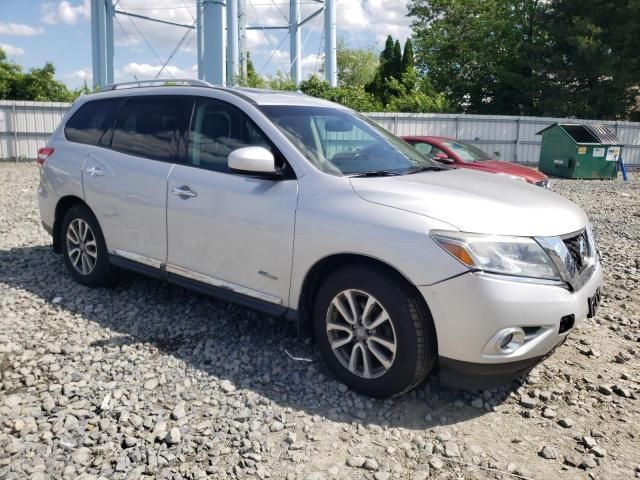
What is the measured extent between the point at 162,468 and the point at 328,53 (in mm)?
28741

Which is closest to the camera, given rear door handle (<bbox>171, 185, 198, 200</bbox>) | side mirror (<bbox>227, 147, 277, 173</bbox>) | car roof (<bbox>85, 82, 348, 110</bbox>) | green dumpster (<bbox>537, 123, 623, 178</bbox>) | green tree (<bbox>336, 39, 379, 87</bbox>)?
side mirror (<bbox>227, 147, 277, 173</bbox>)

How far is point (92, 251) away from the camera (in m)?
5.04

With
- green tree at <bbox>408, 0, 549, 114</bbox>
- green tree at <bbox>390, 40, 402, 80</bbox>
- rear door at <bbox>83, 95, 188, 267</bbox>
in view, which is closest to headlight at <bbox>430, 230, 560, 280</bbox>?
rear door at <bbox>83, 95, 188, 267</bbox>

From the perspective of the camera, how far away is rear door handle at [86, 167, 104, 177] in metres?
4.77

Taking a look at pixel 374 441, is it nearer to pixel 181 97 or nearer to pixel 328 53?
pixel 181 97

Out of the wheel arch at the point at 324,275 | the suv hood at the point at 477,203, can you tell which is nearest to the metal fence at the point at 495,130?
the suv hood at the point at 477,203

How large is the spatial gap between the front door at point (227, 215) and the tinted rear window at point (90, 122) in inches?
49.4

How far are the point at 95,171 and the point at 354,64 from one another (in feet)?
207

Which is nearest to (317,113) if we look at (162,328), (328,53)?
(162,328)

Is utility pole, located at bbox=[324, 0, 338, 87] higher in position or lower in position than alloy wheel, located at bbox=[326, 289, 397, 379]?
higher

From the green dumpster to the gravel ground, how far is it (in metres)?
13.7

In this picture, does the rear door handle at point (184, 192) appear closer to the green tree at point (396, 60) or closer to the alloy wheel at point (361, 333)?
the alloy wheel at point (361, 333)

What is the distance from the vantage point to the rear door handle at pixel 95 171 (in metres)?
4.77

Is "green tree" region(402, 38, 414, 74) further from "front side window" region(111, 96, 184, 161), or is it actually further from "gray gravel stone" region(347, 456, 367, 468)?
"gray gravel stone" region(347, 456, 367, 468)
